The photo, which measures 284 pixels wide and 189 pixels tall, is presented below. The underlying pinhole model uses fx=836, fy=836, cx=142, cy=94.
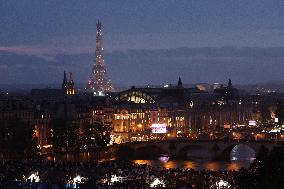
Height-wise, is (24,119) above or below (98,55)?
below

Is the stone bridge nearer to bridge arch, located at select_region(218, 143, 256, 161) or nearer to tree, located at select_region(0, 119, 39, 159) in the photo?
bridge arch, located at select_region(218, 143, 256, 161)

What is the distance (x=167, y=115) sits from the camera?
365ft

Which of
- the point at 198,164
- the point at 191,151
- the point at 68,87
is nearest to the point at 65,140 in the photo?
the point at 198,164

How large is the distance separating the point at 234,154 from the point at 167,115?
3156 centimetres

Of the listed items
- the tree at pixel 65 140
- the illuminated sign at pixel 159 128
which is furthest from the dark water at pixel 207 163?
the illuminated sign at pixel 159 128

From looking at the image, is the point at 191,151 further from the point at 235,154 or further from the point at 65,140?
the point at 65,140

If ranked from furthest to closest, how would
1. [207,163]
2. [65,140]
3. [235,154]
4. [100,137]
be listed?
1. [235,154]
2. [100,137]
3. [65,140]
4. [207,163]

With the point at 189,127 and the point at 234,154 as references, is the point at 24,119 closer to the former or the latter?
the point at 234,154

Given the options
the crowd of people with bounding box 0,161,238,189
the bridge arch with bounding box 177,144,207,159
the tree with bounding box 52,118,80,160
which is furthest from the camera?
the bridge arch with bounding box 177,144,207,159

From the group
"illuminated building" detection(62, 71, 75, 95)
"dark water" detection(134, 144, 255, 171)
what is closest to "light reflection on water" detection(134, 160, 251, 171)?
"dark water" detection(134, 144, 255, 171)

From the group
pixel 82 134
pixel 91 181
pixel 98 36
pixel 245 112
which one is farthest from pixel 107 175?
pixel 98 36

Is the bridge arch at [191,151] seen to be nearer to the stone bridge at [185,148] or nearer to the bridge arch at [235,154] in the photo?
the stone bridge at [185,148]

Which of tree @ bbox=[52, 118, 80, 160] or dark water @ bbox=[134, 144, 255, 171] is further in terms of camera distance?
tree @ bbox=[52, 118, 80, 160]

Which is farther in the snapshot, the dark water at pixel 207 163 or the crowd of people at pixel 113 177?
the dark water at pixel 207 163
